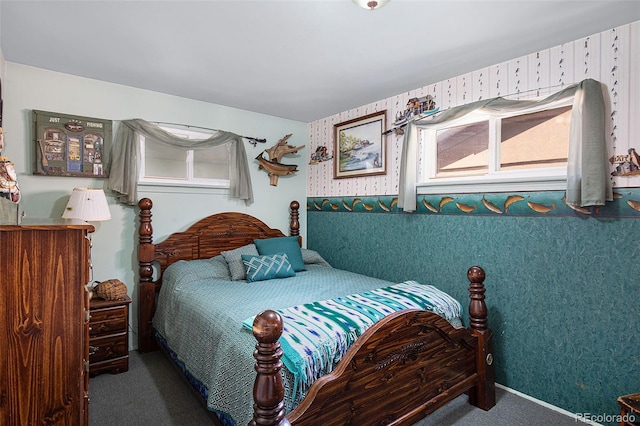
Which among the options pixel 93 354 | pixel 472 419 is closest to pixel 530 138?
pixel 472 419

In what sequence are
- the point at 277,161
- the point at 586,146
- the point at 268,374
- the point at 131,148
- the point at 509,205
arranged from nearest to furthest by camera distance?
the point at 268,374
the point at 586,146
the point at 509,205
the point at 131,148
the point at 277,161

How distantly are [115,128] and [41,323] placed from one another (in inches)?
92.9

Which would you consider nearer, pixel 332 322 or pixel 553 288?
pixel 332 322

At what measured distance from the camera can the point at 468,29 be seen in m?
2.07

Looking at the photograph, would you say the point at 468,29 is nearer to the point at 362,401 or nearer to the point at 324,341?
→ the point at 324,341

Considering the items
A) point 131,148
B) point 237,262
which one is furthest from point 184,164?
point 237,262

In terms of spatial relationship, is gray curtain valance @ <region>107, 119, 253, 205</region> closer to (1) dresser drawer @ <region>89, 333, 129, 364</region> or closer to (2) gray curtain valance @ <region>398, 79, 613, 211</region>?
(1) dresser drawer @ <region>89, 333, 129, 364</region>

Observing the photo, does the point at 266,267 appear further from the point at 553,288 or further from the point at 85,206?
the point at 553,288

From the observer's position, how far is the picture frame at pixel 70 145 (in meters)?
2.67

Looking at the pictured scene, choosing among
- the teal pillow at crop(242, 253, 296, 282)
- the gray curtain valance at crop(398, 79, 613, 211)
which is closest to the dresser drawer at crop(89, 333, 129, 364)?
the teal pillow at crop(242, 253, 296, 282)

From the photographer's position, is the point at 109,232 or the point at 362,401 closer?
the point at 362,401

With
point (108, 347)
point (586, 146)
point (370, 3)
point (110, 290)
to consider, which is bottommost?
point (108, 347)

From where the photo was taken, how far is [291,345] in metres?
1.54

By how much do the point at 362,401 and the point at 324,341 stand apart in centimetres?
35
